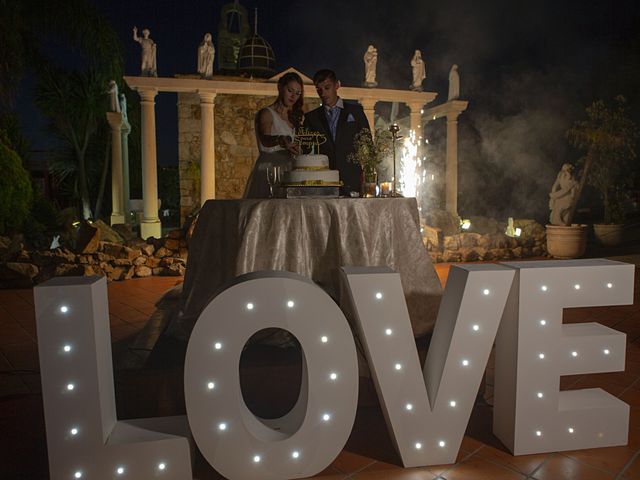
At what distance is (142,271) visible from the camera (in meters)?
7.42

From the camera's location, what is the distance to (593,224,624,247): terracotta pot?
37.0 ft

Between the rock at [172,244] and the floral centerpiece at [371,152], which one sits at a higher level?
the floral centerpiece at [371,152]

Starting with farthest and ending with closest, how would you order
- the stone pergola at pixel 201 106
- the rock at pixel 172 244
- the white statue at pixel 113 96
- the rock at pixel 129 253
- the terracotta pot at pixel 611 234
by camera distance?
the white statue at pixel 113 96, the stone pergola at pixel 201 106, the terracotta pot at pixel 611 234, the rock at pixel 172 244, the rock at pixel 129 253

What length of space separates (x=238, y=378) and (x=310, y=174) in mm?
1329

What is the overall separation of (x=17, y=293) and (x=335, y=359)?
5.71 metres

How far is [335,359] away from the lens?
220cm

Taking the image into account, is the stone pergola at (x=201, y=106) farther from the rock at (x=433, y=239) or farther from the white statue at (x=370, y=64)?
the rock at (x=433, y=239)

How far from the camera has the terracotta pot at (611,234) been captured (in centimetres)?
1129

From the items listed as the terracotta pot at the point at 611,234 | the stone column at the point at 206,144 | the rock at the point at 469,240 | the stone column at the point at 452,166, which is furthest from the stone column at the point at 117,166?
the terracotta pot at the point at 611,234

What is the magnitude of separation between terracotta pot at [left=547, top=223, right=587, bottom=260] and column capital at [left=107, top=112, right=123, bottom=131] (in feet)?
38.4

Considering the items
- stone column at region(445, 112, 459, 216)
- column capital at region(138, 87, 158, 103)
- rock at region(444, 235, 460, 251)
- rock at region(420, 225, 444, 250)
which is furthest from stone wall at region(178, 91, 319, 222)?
rock at region(444, 235, 460, 251)

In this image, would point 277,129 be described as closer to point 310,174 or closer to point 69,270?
point 310,174

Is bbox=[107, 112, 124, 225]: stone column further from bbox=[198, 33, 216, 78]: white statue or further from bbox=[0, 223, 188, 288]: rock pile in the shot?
bbox=[0, 223, 188, 288]: rock pile

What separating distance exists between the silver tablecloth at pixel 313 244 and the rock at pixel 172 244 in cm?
539
